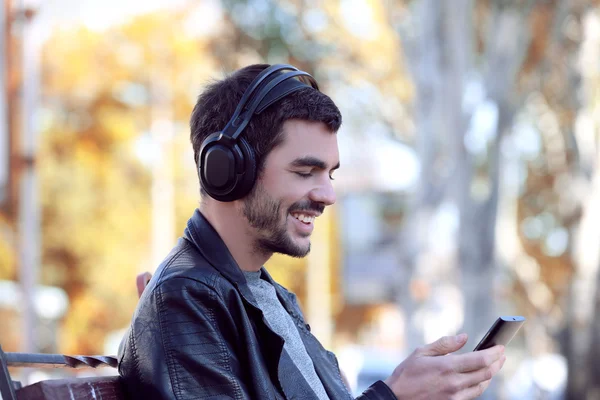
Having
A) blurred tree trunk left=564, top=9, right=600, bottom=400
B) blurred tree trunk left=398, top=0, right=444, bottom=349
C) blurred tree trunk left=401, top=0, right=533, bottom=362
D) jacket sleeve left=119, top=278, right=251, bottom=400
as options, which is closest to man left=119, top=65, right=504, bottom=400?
jacket sleeve left=119, top=278, right=251, bottom=400

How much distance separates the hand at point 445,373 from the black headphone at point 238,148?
0.61 metres

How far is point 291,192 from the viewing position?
2.43 metres

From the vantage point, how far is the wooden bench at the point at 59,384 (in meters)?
2.01

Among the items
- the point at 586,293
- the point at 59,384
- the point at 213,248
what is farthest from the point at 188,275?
the point at 586,293

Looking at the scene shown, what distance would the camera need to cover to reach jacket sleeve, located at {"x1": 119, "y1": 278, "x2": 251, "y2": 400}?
216cm

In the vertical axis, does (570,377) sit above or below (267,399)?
below

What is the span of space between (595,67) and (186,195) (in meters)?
20.6

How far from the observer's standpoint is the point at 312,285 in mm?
29438

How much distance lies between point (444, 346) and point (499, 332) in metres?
0.14

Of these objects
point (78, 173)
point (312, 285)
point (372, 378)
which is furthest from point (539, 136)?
point (78, 173)

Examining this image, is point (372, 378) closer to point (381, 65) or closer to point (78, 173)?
point (381, 65)

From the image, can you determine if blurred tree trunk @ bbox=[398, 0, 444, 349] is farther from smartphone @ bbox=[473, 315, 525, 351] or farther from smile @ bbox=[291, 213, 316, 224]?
smartphone @ bbox=[473, 315, 525, 351]

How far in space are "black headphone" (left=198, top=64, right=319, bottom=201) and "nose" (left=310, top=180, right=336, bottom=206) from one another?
0.16 meters

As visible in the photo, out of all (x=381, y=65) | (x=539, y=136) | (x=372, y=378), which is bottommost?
(x=372, y=378)
